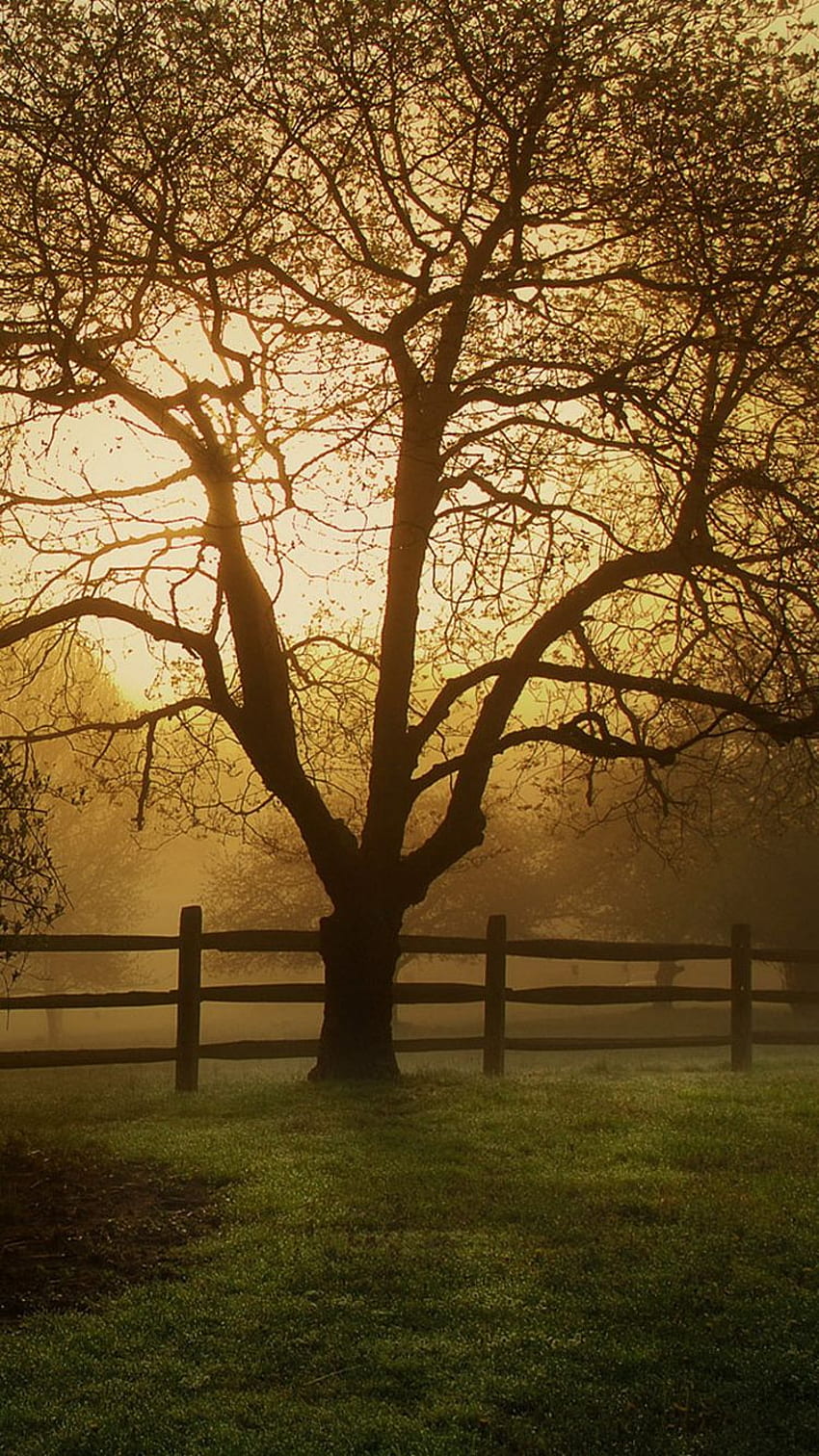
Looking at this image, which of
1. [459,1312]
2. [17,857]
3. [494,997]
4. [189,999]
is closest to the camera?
[459,1312]

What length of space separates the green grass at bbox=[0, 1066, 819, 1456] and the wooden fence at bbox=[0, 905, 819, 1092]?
3.53 metres

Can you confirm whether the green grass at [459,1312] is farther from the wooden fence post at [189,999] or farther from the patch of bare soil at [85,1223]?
the wooden fence post at [189,999]

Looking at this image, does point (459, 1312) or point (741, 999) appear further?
point (741, 999)

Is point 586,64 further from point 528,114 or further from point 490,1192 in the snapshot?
point 490,1192

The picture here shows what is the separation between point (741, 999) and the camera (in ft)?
66.3

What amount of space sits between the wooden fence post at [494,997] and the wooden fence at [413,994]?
0.01 m

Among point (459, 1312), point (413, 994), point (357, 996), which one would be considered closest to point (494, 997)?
point (413, 994)

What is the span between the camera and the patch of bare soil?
25.8 feet

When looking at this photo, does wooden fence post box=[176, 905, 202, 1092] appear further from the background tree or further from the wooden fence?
the background tree

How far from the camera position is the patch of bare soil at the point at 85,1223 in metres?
7.87

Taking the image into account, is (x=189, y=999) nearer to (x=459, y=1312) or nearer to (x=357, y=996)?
(x=357, y=996)

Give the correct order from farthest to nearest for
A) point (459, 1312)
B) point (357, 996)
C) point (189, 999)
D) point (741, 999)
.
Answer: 1. point (741, 999)
2. point (357, 996)
3. point (189, 999)
4. point (459, 1312)

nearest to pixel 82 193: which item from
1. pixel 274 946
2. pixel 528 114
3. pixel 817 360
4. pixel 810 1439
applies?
pixel 528 114

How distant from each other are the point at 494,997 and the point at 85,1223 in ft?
30.6
